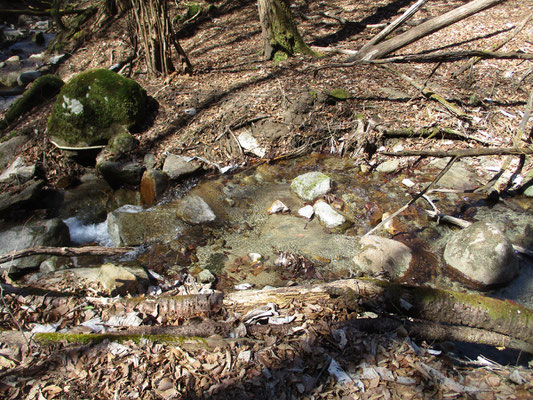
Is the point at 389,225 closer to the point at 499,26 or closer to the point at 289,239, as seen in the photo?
the point at 289,239

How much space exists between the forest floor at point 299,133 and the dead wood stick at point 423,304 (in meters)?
0.11

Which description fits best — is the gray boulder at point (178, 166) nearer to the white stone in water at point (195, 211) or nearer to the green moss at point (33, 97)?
the white stone in water at point (195, 211)

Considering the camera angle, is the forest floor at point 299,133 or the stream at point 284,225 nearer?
the forest floor at point 299,133

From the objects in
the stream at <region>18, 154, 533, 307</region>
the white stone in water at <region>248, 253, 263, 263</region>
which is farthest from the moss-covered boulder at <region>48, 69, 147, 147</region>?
the white stone in water at <region>248, 253, 263, 263</region>

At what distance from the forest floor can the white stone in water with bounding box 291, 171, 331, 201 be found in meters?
0.77

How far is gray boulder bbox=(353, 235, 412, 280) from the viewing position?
134 inches

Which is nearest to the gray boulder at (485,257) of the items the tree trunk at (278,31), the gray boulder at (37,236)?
the gray boulder at (37,236)

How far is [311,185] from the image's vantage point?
455cm

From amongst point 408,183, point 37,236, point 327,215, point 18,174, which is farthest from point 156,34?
point 408,183

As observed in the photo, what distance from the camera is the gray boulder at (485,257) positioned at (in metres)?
3.27

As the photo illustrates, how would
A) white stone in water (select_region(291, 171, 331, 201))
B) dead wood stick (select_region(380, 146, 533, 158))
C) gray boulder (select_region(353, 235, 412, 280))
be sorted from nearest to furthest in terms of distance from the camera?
dead wood stick (select_region(380, 146, 533, 158)) → gray boulder (select_region(353, 235, 412, 280)) → white stone in water (select_region(291, 171, 331, 201))

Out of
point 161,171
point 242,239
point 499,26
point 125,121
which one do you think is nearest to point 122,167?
point 161,171

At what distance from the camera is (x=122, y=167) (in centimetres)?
506

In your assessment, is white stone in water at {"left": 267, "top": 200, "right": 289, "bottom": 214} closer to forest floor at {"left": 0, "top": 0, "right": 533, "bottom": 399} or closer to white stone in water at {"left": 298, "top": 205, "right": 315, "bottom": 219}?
white stone in water at {"left": 298, "top": 205, "right": 315, "bottom": 219}
